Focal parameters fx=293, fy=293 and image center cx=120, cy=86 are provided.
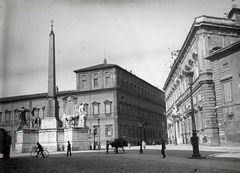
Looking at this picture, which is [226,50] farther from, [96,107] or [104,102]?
[96,107]

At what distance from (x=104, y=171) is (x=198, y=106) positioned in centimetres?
2295

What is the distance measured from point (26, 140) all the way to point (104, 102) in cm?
2521

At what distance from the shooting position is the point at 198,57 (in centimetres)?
2986

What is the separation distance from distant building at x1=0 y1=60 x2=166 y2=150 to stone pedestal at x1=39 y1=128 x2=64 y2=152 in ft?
62.6

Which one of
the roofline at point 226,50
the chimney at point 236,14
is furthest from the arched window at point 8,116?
the chimney at point 236,14

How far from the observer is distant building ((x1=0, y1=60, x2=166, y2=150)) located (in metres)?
50.1

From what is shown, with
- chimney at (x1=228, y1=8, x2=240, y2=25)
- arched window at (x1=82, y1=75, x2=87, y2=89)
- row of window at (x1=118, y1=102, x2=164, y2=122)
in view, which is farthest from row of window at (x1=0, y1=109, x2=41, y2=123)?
chimney at (x1=228, y1=8, x2=240, y2=25)

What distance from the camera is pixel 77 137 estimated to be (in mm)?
26766

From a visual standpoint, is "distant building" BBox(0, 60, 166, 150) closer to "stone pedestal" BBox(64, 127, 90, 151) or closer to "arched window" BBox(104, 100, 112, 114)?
"arched window" BBox(104, 100, 112, 114)

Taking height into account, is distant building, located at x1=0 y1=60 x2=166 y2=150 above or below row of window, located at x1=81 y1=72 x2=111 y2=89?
below

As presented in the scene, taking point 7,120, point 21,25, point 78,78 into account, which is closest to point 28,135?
point 21,25

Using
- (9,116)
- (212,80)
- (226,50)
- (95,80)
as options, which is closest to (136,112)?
(95,80)

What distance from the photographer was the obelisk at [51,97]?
26.5 m

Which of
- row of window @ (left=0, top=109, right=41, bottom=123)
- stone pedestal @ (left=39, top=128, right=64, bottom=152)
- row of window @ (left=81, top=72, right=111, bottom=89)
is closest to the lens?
stone pedestal @ (left=39, top=128, right=64, bottom=152)
